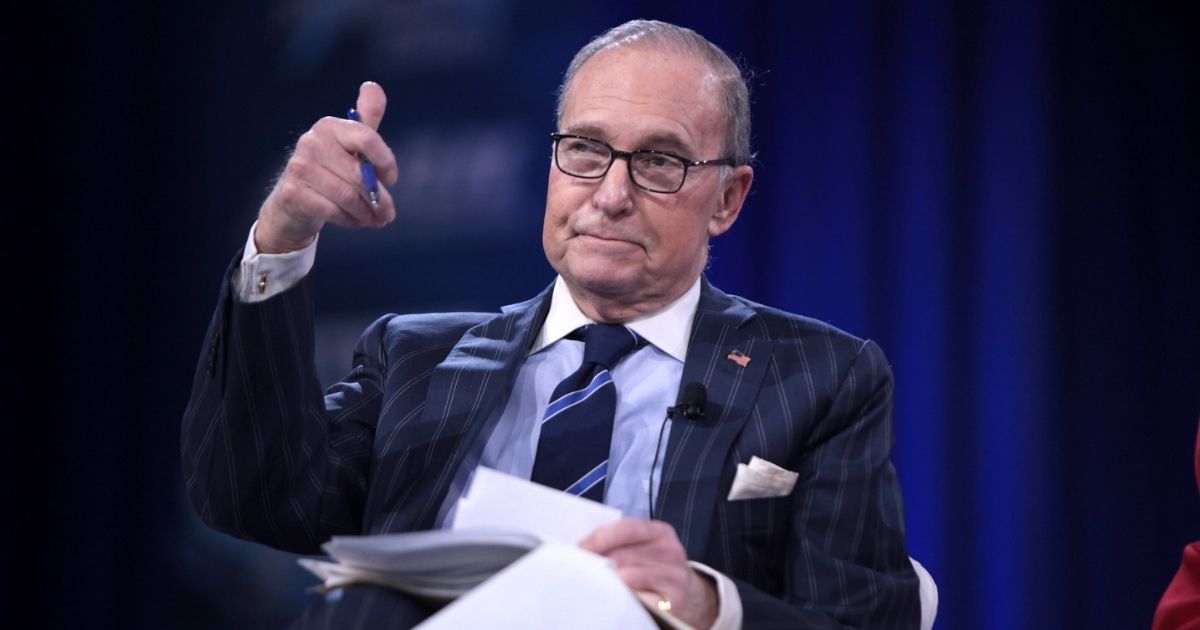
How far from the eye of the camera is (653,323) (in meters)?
1.86

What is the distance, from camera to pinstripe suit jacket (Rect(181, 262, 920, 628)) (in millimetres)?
1542

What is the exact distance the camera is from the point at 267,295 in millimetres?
1511

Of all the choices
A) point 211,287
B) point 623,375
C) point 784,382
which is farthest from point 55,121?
point 784,382

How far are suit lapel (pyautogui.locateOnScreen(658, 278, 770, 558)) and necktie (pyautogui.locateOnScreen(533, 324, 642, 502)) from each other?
0.10 meters

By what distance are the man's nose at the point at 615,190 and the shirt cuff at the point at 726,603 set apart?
2.01ft

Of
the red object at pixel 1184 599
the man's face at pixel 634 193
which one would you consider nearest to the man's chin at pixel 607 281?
the man's face at pixel 634 193

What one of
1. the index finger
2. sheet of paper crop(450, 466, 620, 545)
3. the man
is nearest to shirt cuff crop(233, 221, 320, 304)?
the man

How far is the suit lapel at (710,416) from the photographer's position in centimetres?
162

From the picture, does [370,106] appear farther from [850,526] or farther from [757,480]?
[850,526]

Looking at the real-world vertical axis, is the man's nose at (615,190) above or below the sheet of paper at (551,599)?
above

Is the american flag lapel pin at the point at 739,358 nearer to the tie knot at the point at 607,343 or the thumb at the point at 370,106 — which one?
the tie knot at the point at 607,343

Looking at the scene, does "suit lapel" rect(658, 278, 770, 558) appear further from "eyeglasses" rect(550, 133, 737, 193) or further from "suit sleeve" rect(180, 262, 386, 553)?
"suit sleeve" rect(180, 262, 386, 553)

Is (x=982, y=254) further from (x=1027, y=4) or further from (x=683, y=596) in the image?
(x=683, y=596)

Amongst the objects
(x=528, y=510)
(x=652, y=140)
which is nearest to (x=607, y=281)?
(x=652, y=140)
